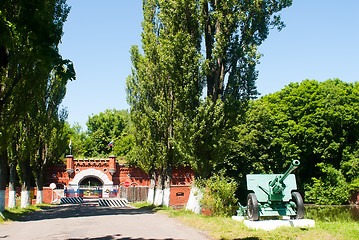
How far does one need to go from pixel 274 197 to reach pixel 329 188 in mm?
28041

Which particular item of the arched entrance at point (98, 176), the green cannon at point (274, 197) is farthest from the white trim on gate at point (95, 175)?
the green cannon at point (274, 197)

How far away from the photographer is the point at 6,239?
32.1ft

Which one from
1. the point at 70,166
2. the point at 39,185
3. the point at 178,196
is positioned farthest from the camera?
the point at 70,166

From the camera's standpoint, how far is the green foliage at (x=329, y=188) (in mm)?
35031

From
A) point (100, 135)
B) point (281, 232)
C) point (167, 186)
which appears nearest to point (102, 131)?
point (100, 135)

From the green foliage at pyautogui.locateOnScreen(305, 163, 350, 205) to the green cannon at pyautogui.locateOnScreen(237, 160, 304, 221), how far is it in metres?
27.0

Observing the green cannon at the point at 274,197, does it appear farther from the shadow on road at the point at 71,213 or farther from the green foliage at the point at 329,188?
the green foliage at the point at 329,188

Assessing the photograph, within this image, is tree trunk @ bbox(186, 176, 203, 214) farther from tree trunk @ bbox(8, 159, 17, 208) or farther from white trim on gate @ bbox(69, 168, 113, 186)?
white trim on gate @ bbox(69, 168, 113, 186)

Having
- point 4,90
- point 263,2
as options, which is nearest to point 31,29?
point 4,90

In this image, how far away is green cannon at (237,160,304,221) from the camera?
1045 cm

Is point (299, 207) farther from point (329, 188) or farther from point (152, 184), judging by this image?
point (329, 188)

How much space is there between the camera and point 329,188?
117ft

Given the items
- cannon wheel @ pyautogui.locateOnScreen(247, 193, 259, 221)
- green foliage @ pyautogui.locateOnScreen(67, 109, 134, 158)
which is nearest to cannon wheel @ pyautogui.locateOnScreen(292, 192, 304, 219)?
cannon wheel @ pyautogui.locateOnScreen(247, 193, 259, 221)

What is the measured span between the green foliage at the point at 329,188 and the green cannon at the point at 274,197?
88.5ft
